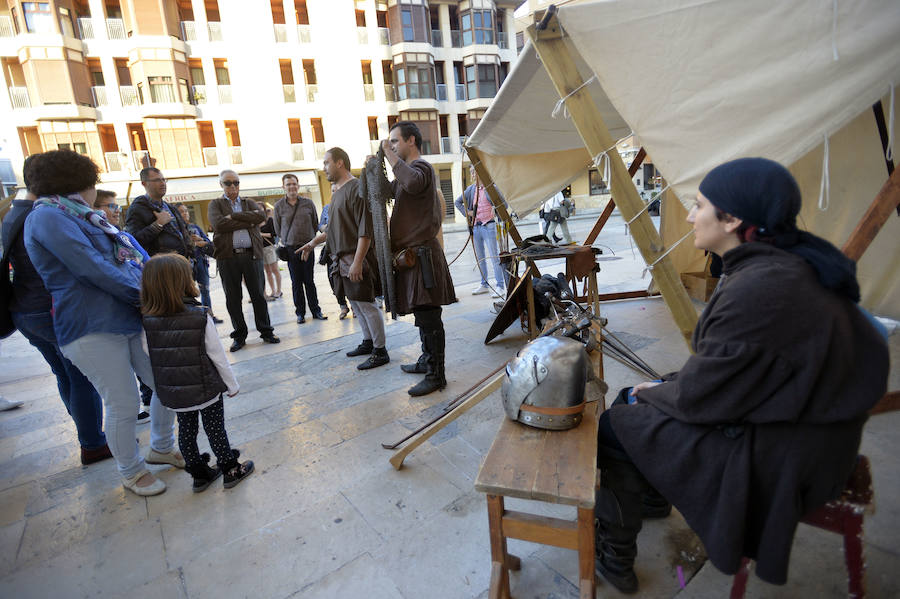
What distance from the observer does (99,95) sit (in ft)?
68.8

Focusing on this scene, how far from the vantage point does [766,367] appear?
126cm

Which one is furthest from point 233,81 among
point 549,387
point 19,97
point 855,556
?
point 855,556

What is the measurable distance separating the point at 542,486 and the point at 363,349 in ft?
11.7

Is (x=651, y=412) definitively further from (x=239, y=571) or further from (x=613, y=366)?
(x=613, y=366)

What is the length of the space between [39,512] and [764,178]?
3.81 meters

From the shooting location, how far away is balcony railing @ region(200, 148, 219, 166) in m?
22.0

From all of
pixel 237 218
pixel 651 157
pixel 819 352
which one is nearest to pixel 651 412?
pixel 819 352

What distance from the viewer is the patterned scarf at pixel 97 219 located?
2342mm

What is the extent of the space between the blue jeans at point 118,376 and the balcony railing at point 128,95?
24408 millimetres

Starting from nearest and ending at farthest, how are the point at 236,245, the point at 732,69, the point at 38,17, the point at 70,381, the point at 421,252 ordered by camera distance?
1. the point at 732,69
2. the point at 70,381
3. the point at 421,252
4. the point at 236,245
5. the point at 38,17

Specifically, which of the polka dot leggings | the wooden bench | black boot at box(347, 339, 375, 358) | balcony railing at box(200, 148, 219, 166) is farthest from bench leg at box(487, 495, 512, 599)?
balcony railing at box(200, 148, 219, 166)

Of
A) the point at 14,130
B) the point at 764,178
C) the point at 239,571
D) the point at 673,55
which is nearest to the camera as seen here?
the point at 764,178

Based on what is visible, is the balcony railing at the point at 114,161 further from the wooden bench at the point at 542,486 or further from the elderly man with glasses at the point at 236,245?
the wooden bench at the point at 542,486

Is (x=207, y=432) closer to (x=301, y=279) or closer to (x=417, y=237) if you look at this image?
(x=417, y=237)
